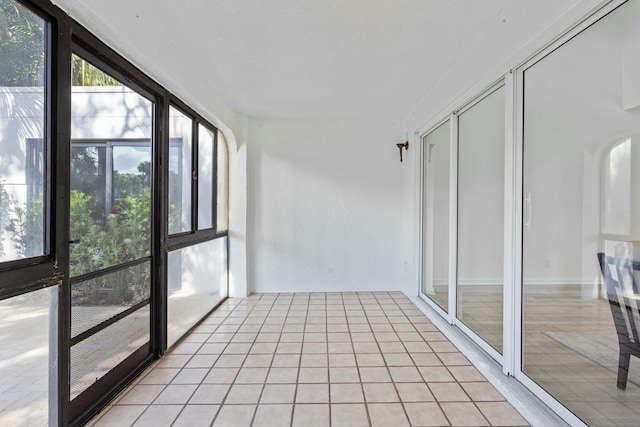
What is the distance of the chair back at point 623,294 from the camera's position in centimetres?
146

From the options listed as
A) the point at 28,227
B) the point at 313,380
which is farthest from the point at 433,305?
the point at 28,227

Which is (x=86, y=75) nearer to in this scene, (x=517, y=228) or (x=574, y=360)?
(x=517, y=228)

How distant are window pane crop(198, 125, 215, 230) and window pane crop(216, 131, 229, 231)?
228 millimetres

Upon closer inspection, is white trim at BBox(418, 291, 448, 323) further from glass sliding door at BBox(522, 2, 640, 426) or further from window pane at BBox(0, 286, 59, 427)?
window pane at BBox(0, 286, 59, 427)

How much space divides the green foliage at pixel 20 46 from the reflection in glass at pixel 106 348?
1321 millimetres

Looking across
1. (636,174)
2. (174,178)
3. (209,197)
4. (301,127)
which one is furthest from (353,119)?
(636,174)

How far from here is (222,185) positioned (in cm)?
446

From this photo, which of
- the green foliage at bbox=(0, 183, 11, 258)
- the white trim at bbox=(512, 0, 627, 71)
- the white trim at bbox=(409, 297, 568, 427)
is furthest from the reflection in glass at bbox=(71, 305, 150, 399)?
the white trim at bbox=(512, 0, 627, 71)

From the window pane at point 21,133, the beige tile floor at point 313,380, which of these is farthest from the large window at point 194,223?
the window pane at point 21,133

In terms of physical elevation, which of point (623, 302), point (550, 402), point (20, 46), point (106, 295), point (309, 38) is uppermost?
point (309, 38)

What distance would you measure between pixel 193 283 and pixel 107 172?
64.3 inches

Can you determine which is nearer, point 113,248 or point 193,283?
point 113,248

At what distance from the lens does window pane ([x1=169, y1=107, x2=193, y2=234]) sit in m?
3.02

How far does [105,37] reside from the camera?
76.1 inches
